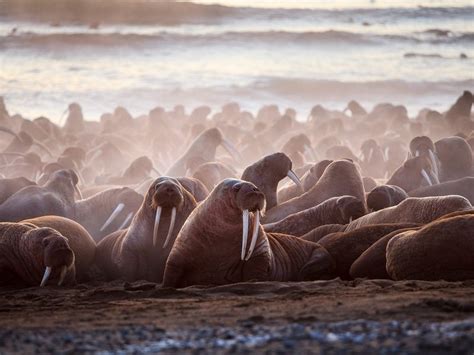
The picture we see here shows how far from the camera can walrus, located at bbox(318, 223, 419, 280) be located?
8.21m

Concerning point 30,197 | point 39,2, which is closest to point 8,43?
point 39,2

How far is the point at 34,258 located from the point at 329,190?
11.3 ft

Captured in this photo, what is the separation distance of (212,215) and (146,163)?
693 cm

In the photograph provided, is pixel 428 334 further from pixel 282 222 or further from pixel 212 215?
pixel 282 222

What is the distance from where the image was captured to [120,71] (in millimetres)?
33375

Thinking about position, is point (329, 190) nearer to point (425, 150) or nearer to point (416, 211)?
point (416, 211)

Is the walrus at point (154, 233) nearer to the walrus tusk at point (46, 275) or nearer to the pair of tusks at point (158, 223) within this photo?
the pair of tusks at point (158, 223)

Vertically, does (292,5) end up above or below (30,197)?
above


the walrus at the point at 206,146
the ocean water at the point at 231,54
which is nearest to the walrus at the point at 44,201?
the walrus at the point at 206,146

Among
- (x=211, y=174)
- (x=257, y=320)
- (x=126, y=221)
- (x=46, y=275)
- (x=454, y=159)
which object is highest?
(x=454, y=159)

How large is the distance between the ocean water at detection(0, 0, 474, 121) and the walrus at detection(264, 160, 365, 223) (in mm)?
16356

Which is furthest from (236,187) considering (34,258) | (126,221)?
(126,221)

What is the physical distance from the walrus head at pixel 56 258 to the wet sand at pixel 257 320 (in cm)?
106

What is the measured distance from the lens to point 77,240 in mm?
9344
